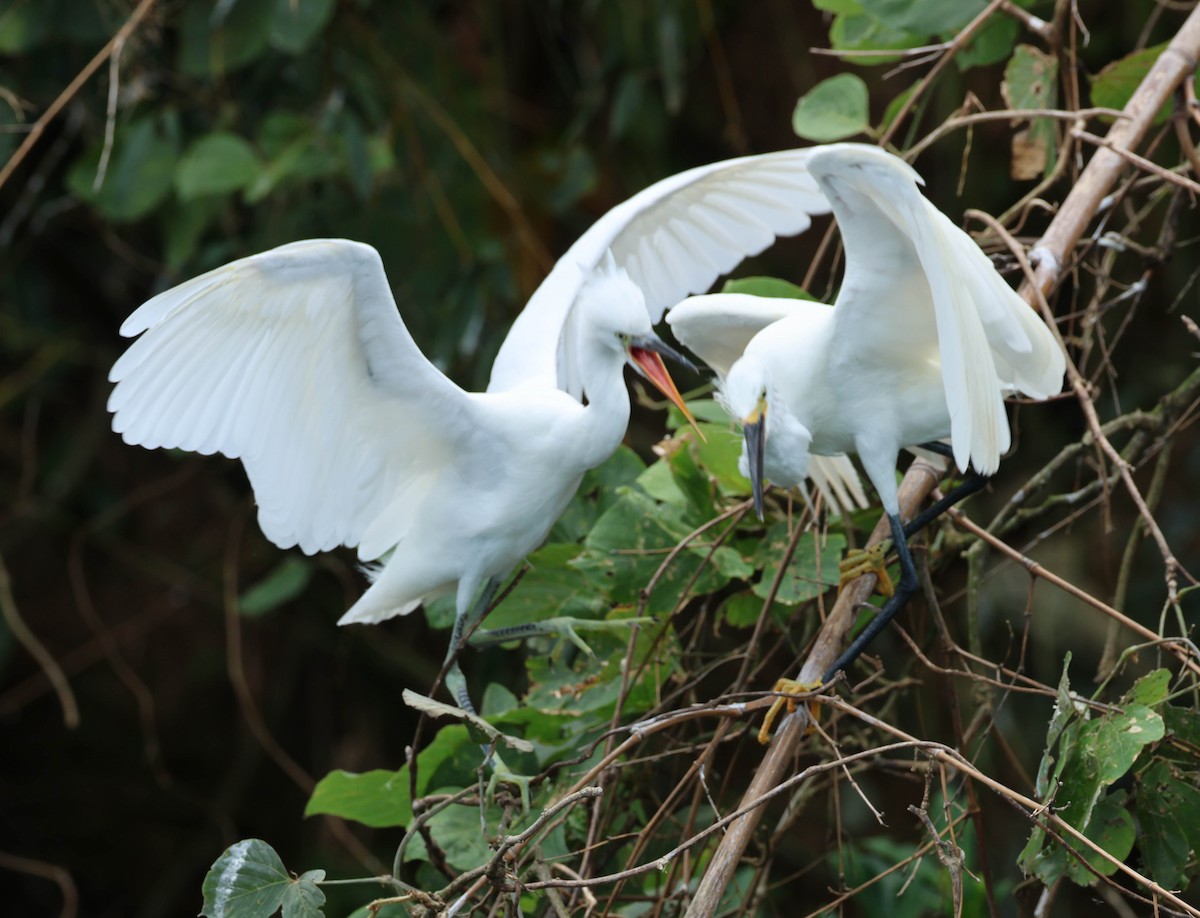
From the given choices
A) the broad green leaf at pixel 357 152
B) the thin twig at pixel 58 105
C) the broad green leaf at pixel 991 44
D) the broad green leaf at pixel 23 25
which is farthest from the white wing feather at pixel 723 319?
the broad green leaf at pixel 23 25

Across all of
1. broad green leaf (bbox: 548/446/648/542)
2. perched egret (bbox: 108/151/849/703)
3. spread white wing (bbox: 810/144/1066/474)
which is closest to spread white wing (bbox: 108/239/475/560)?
perched egret (bbox: 108/151/849/703)

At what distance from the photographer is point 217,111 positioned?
9.39 feet

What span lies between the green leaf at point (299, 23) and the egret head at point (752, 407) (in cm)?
127

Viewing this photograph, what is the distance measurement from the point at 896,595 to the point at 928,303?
13.4 inches

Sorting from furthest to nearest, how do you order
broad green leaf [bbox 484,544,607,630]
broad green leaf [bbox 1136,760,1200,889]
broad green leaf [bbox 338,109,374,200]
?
broad green leaf [bbox 338,109,374,200] < broad green leaf [bbox 484,544,607,630] < broad green leaf [bbox 1136,760,1200,889]

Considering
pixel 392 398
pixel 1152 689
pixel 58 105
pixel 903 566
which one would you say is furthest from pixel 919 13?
pixel 58 105

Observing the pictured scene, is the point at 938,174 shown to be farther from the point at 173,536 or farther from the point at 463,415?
the point at 173,536

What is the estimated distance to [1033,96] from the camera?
74.3 inches

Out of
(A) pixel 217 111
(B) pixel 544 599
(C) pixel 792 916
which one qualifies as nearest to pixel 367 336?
(B) pixel 544 599

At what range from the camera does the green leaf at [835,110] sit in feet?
6.14

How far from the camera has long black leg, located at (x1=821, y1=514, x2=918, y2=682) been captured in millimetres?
1527

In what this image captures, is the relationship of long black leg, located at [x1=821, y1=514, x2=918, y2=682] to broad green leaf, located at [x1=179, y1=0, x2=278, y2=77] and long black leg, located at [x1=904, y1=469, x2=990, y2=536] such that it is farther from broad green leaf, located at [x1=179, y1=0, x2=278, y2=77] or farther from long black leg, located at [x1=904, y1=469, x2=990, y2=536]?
broad green leaf, located at [x1=179, y1=0, x2=278, y2=77]

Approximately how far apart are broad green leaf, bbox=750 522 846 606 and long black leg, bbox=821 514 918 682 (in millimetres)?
69

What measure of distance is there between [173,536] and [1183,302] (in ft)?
8.94
